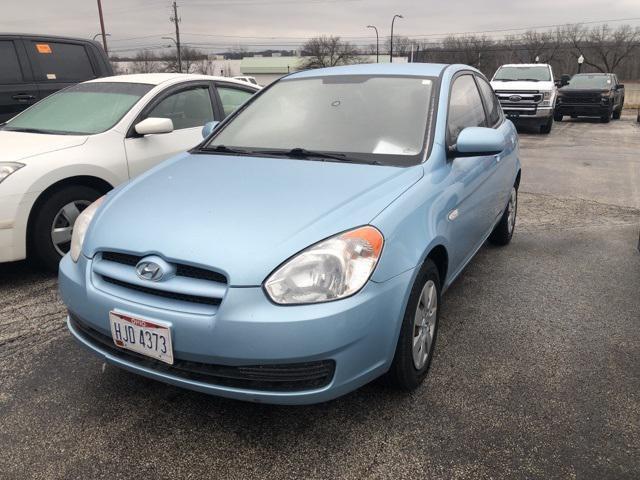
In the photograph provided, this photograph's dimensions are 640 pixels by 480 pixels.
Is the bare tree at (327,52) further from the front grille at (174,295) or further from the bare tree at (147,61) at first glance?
the front grille at (174,295)

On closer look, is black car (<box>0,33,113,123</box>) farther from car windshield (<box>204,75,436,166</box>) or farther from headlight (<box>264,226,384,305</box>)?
headlight (<box>264,226,384,305</box>)

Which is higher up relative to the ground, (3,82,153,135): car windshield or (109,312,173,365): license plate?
(3,82,153,135): car windshield

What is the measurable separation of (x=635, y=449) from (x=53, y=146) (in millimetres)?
4160

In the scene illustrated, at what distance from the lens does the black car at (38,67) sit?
590cm

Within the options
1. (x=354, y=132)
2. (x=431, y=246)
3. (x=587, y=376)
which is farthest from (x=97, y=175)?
(x=587, y=376)

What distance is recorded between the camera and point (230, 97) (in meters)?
5.54

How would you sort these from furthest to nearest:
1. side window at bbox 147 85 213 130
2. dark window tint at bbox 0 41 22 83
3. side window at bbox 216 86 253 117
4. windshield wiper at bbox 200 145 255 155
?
1. dark window tint at bbox 0 41 22 83
2. side window at bbox 216 86 253 117
3. side window at bbox 147 85 213 130
4. windshield wiper at bbox 200 145 255 155

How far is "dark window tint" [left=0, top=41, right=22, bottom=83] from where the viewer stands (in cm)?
585

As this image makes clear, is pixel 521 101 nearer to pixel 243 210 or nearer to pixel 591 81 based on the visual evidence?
pixel 591 81

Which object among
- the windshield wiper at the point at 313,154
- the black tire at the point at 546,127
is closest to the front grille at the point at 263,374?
the windshield wiper at the point at 313,154

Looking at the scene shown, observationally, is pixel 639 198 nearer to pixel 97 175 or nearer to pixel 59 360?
pixel 97 175

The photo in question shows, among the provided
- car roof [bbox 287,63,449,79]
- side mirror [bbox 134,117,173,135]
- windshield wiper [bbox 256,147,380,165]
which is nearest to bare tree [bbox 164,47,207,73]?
side mirror [bbox 134,117,173,135]

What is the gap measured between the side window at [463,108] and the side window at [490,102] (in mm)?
196

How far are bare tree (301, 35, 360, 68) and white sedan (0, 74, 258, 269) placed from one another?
220 ft
